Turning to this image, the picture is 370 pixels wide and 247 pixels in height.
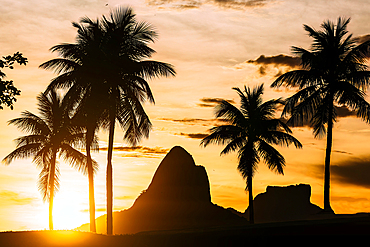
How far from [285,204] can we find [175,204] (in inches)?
1631

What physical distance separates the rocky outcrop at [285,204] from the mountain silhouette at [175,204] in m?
23.4

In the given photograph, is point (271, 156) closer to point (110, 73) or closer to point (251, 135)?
point (251, 135)

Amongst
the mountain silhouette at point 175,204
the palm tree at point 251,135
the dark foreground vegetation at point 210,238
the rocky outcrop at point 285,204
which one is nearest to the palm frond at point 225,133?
the palm tree at point 251,135

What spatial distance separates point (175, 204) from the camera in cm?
14050

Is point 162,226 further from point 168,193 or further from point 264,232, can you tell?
point 264,232

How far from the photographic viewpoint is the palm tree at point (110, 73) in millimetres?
26484

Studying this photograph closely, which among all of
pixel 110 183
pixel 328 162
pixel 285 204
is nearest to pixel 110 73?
pixel 110 183

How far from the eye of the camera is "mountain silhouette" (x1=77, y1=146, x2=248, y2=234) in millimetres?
126438

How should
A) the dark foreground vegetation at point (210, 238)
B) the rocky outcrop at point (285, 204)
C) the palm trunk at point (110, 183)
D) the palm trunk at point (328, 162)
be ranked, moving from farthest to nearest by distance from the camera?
the rocky outcrop at point (285, 204), the palm trunk at point (328, 162), the palm trunk at point (110, 183), the dark foreground vegetation at point (210, 238)

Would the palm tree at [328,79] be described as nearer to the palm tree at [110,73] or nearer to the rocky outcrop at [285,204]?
the palm tree at [110,73]

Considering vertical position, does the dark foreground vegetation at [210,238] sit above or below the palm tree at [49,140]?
below

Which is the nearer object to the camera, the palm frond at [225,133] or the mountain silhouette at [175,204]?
the palm frond at [225,133]

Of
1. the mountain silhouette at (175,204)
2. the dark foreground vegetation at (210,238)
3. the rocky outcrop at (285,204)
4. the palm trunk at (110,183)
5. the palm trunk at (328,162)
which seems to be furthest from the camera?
the rocky outcrop at (285,204)

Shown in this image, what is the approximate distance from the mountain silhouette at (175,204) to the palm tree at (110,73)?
96754mm
